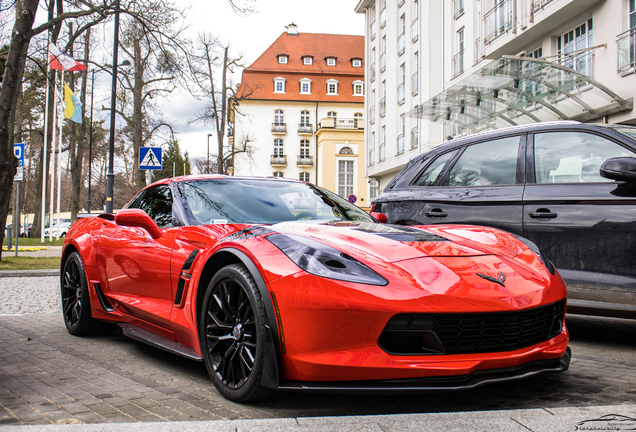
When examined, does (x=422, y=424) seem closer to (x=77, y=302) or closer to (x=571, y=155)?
(x=571, y=155)

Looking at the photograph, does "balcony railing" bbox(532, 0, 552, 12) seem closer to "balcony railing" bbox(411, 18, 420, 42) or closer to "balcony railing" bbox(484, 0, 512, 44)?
"balcony railing" bbox(484, 0, 512, 44)

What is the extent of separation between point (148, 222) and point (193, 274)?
72 centimetres

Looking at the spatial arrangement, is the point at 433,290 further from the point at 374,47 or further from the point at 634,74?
the point at 374,47

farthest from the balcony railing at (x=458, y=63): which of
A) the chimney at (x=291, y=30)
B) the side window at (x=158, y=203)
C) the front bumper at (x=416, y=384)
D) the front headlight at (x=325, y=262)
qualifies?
the chimney at (x=291, y=30)

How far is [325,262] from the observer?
8.25ft

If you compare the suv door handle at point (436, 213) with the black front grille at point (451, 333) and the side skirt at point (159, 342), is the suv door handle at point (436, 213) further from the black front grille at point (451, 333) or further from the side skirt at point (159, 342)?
the side skirt at point (159, 342)

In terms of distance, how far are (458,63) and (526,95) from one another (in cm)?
1122

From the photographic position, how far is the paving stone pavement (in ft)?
8.55

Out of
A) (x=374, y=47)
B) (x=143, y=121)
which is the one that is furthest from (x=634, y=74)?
(x=374, y=47)

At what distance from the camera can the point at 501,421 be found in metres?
2.14

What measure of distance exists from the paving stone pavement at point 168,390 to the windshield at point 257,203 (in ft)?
3.29

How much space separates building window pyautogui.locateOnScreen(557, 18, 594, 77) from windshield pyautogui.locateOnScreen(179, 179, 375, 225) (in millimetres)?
12759

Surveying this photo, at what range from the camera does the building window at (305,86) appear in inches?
2462

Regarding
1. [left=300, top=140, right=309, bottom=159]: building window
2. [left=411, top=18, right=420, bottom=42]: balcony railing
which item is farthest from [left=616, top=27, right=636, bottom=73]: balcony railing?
[left=300, top=140, right=309, bottom=159]: building window
